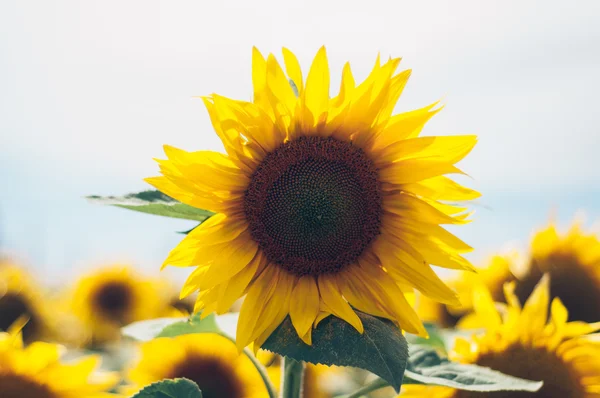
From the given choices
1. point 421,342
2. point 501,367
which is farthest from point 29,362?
point 501,367

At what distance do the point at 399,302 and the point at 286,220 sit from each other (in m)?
0.41

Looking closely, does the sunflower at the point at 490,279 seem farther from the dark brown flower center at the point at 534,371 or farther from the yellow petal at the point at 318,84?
the yellow petal at the point at 318,84

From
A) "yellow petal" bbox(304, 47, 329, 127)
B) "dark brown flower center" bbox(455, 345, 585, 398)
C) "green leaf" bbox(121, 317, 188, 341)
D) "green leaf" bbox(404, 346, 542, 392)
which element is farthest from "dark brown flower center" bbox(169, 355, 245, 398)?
"yellow petal" bbox(304, 47, 329, 127)

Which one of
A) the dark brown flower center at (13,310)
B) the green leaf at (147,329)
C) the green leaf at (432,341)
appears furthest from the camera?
the dark brown flower center at (13,310)

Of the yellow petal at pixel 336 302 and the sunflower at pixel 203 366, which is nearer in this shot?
the yellow petal at pixel 336 302

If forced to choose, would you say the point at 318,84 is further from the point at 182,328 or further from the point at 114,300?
the point at 114,300

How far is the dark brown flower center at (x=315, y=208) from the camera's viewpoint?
1788 mm

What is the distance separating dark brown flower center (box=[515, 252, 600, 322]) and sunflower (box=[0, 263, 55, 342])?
10.1 feet

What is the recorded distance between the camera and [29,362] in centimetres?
194

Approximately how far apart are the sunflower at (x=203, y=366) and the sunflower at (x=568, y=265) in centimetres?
161

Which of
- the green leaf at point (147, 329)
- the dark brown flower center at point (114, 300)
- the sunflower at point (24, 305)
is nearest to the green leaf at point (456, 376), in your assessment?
the green leaf at point (147, 329)

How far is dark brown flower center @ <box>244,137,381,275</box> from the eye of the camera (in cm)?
179

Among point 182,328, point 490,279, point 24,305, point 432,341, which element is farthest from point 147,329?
point 24,305

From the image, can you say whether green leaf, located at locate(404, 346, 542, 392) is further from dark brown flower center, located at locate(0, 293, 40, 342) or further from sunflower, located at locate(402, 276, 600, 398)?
dark brown flower center, located at locate(0, 293, 40, 342)
